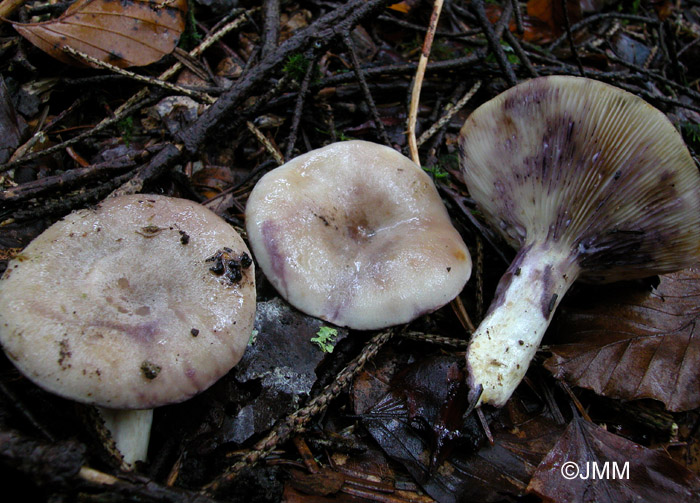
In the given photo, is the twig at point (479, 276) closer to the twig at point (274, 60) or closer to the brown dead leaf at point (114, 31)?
the twig at point (274, 60)

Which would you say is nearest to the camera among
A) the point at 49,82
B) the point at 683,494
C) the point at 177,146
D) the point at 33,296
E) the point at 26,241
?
the point at 33,296

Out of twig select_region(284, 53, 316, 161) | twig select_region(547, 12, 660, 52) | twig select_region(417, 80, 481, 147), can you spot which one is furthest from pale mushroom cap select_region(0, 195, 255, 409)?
twig select_region(547, 12, 660, 52)

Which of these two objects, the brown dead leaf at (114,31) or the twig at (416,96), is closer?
the brown dead leaf at (114,31)

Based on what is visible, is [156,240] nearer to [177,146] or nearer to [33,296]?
[33,296]

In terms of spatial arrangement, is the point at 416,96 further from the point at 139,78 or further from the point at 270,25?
the point at 139,78

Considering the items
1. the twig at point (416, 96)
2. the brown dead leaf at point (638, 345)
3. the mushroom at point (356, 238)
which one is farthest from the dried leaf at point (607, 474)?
the twig at point (416, 96)

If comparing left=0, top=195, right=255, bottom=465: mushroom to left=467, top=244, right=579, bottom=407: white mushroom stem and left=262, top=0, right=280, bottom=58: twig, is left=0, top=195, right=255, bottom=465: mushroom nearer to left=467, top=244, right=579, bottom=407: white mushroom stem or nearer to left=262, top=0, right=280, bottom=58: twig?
left=467, top=244, right=579, bottom=407: white mushroom stem

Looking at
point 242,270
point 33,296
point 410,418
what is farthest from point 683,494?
point 33,296
